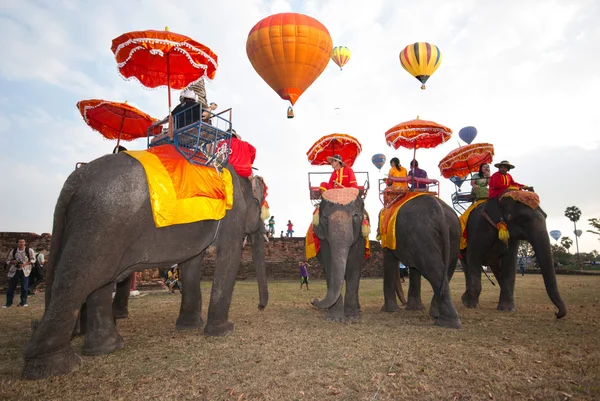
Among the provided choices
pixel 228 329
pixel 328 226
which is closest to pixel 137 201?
pixel 228 329

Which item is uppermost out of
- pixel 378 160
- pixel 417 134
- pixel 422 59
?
pixel 422 59

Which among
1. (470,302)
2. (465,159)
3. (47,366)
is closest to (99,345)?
(47,366)

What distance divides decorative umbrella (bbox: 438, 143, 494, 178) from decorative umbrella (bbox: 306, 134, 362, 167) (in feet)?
9.56

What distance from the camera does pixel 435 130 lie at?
8.13m

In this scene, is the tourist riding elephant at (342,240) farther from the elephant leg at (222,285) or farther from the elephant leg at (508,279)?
the elephant leg at (508,279)

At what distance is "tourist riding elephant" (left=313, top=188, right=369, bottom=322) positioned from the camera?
246 inches

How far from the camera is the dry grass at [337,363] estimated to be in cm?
308

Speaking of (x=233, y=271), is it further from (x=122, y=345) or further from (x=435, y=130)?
(x=435, y=130)

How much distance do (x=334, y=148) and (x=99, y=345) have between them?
678 centimetres

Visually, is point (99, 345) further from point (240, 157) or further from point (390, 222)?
point (390, 222)

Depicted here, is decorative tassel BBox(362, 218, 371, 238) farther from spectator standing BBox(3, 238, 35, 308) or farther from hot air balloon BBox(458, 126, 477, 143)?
hot air balloon BBox(458, 126, 477, 143)

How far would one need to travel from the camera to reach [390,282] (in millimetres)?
7828

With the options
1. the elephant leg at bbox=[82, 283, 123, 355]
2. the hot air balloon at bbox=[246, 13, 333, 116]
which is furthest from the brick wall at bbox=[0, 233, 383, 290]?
the elephant leg at bbox=[82, 283, 123, 355]

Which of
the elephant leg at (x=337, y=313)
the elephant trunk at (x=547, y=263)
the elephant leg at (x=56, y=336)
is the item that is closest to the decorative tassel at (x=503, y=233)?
the elephant trunk at (x=547, y=263)
